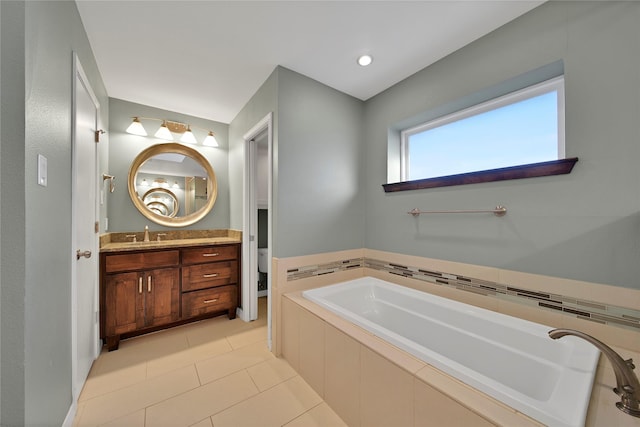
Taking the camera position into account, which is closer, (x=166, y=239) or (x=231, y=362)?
(x=231, y=362)

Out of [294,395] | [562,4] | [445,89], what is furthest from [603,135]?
[294,395]

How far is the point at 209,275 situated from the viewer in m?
→ 2.46

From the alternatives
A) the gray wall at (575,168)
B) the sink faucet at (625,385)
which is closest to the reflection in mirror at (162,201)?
the gray wall at (575,168)

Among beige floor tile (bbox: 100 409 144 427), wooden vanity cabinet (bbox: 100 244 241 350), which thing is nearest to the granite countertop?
wooden vanity cabinet (bbox: 100 244 241 350)

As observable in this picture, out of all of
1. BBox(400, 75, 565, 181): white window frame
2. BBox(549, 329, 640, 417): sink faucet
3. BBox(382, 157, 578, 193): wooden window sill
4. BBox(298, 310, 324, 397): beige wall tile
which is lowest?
BBox(298, 310, 324, 397): beige wall tile

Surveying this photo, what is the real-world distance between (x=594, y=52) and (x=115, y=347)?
12.6 feet

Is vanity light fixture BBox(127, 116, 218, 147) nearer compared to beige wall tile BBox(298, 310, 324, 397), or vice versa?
beige wall tile BBox(298, 310, 324, 397)

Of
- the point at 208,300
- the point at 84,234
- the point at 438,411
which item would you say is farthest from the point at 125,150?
the point at 438,411

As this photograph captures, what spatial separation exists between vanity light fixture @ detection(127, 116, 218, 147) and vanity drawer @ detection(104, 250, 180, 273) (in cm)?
137

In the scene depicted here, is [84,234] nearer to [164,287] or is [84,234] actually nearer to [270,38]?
[164,287]

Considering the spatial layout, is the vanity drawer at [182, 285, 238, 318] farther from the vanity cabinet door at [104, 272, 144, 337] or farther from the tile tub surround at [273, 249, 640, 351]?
the tile tub surround at [273, 249, 640, 351]

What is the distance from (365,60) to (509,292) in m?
1.95

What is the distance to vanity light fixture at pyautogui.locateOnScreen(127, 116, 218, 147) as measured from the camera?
252 cm

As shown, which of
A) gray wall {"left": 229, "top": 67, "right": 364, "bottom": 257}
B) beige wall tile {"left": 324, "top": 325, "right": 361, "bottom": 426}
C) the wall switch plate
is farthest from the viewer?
gray wall {"left": 229, "top": 67, "right": 364, "bottom": 257}
